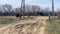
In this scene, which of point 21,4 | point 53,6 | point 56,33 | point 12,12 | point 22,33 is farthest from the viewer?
point 12,12

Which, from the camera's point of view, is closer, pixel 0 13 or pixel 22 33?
pixel 22 33

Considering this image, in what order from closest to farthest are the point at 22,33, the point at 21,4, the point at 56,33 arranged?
1. the point at 56,33
2. the point at 22,33
3. the point at 21,4

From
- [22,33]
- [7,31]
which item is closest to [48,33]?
[22,33]

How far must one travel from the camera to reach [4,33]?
1436 centimetres

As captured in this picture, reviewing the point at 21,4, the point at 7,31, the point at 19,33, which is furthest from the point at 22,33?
the point at 21,4

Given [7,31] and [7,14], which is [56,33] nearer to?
[7,31]

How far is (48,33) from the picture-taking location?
519 inches

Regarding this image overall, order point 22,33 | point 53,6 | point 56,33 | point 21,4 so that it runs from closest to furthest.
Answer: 1. point 56,33
2. point 22,33
3. point 53,6
4. point 21,4

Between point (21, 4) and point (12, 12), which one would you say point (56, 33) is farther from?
point (12, 12)

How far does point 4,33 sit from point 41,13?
32436 millimetres

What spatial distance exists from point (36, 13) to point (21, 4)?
18351 millimetres

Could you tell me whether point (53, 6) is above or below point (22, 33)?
above

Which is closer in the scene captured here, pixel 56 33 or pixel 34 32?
pixel 56 33

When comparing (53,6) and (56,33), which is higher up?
(53,6)
